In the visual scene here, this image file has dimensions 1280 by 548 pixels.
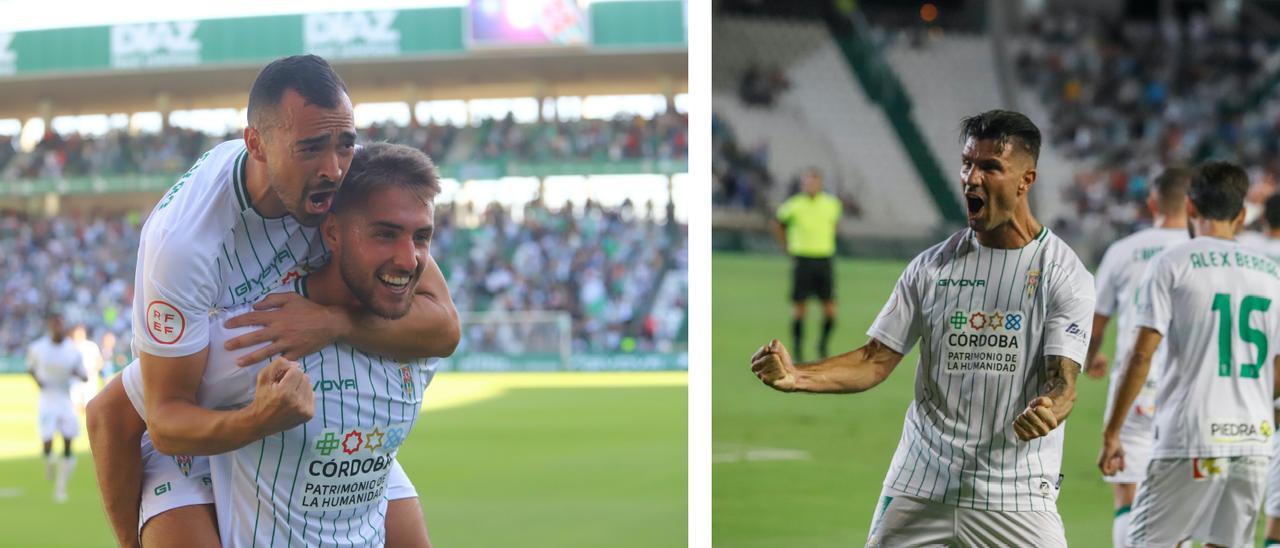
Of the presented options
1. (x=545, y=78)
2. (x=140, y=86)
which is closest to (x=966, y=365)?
(x=545, y=78)

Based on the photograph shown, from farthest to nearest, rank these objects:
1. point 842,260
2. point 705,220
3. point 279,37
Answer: point 279,37 < point 842,260 < point 705,220


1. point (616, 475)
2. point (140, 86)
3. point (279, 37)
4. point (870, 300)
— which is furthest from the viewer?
point (140, 86)

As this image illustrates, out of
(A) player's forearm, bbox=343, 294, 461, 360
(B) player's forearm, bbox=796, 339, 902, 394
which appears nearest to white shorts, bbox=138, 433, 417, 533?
(A) player's forearm, bbox=343, 294, 461, 360

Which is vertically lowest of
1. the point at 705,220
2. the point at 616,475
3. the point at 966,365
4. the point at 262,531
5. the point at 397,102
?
the point at 616,475

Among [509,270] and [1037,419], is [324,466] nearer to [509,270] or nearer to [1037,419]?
[1037,419]

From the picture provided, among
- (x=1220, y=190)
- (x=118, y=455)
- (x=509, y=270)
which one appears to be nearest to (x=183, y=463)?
(x=118, y=455)

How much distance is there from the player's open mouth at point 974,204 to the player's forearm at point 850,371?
0.47m

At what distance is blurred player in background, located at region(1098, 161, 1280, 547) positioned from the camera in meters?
4.71

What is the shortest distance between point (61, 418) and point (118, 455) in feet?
27.7

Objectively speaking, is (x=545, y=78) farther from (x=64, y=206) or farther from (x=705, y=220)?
(x=705, y=220)

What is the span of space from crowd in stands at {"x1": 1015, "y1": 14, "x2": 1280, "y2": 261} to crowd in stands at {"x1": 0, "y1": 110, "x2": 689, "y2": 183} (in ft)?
26.8

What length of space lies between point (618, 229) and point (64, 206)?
14028 millimetres

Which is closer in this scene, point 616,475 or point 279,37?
point 616,475

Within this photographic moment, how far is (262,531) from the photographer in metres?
3.08
